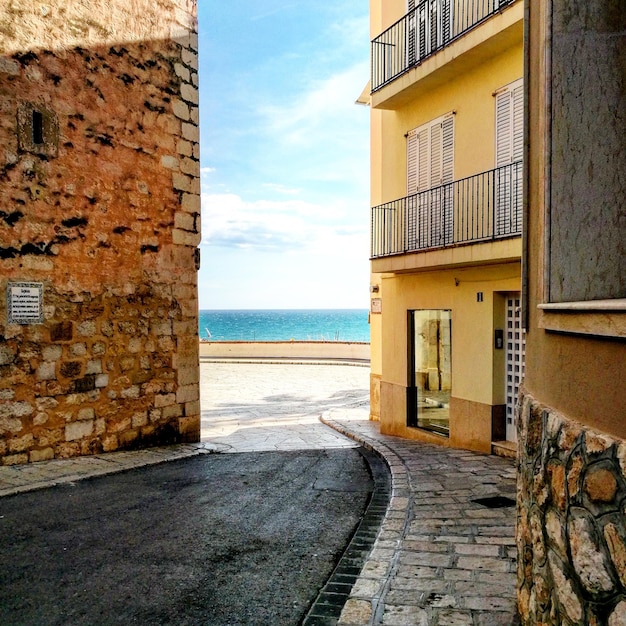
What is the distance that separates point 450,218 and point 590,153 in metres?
7.88

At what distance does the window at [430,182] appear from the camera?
436 inches

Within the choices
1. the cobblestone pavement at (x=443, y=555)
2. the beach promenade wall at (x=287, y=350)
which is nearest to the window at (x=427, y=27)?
the cobblestone pavement at (x=443, y=555)

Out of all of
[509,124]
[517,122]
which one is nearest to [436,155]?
[509,124]

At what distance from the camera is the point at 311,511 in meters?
6.52

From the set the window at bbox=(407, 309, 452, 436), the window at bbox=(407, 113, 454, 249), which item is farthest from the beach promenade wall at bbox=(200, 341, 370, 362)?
the window at bbox=(407, 113, 454, 249)

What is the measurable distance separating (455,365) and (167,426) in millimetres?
5167

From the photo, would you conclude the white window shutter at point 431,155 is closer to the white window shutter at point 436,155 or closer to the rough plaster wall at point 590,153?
the white window shutter at point 436,155

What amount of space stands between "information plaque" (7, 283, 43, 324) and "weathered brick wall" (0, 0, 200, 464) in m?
0.07

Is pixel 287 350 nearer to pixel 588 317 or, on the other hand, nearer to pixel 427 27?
pixel 427 27

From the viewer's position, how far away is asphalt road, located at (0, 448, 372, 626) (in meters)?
4.20

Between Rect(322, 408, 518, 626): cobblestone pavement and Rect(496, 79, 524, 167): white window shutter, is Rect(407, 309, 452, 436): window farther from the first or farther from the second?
Rect(322, 408, 518, 626): cobblestone pavement

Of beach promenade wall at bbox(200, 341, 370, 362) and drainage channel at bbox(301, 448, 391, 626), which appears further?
beach promenade wall at bbox(200, 341, 370, 362)

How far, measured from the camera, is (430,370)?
1220cm

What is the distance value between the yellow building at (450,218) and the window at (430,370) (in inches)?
1.1
